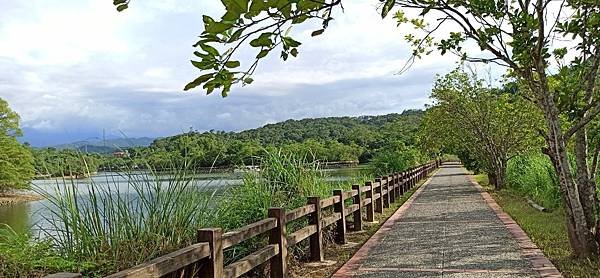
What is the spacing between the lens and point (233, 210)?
6891mm

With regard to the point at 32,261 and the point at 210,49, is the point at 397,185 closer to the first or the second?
the point at 32,261

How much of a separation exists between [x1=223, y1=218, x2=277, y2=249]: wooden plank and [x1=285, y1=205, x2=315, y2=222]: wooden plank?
0.46 m

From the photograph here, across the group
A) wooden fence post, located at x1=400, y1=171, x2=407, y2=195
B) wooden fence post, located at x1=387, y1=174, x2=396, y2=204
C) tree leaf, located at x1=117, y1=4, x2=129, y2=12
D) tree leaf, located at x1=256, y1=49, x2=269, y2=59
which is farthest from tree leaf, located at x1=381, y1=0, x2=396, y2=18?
wooden fence post, located at x1=400, y1=171, x2=407, y2=195

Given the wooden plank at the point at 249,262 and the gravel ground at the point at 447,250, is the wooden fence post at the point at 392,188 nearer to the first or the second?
the gravel ground at the point at 447,250

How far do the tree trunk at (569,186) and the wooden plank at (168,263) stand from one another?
13.7ft

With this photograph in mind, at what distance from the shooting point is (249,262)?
506 centimetres

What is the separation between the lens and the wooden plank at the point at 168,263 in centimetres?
333

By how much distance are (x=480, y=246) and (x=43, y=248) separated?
18.2 ft

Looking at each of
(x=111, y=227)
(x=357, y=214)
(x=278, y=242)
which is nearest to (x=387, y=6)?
(x=111, y=227)

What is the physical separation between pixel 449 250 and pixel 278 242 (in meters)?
2.72

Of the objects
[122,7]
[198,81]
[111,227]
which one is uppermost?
[122,7]

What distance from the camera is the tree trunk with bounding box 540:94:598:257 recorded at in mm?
6254

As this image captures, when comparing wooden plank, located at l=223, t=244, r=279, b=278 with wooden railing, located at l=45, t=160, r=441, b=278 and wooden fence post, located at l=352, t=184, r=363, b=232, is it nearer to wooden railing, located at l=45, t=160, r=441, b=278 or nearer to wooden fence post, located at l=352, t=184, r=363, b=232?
wooden railing, located at l=45, t=160, r=441, b=278

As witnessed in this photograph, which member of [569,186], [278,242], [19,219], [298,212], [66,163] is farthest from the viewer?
[19,219]
